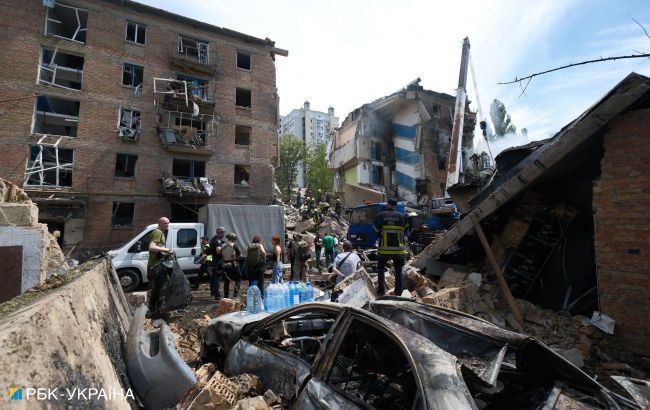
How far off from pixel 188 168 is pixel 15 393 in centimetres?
1989

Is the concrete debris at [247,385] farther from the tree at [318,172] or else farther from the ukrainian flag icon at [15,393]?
the tree at [318,172]

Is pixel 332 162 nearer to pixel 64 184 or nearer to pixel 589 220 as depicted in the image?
pixel 64 184

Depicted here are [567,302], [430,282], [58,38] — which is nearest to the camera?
[567,302]

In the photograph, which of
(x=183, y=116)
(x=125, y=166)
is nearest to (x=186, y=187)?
(x=125, y=166)

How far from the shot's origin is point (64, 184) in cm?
1617

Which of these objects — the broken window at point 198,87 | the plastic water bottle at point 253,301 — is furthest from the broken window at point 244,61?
the plastic water bottle at point 253,301

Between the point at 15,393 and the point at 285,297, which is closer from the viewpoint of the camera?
the point at 15,393

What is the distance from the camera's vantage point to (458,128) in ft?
73.4

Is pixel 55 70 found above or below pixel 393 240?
above

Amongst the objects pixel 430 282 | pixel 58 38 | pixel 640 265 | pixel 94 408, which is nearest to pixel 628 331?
pixel 640 265

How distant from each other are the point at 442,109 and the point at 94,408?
1248 inches

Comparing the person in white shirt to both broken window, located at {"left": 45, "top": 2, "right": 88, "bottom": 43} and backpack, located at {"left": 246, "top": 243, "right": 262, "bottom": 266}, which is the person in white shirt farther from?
broken window, located at {"left": 45, "top": 2, "right": 88, "bottom": 43}

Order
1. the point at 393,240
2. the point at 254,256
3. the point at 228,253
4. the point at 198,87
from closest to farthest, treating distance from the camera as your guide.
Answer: the point at 393,240
the point at 254,256
the point at 228,253
the point at 198,87

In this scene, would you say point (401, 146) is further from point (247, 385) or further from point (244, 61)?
point (247, 385)
